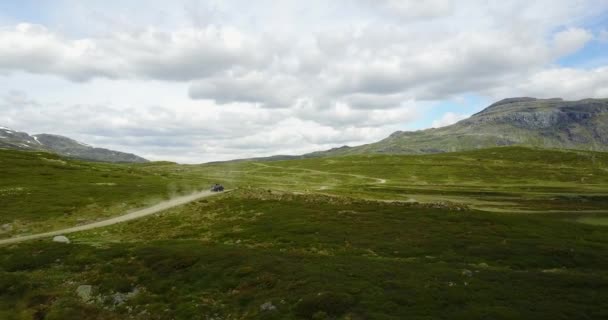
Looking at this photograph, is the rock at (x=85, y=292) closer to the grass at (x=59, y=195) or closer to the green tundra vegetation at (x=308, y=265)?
the green tundra vegetation at (x=308, y=265)

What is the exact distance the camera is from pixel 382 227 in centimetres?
5447

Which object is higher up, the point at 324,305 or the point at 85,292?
the point at 324,305

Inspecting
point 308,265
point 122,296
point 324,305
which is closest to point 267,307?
point 324,305

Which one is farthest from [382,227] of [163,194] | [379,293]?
[163,194]

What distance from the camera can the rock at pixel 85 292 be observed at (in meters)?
Result: 32.9

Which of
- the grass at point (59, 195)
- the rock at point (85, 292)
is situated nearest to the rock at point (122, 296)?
the rock at point (85, 292)

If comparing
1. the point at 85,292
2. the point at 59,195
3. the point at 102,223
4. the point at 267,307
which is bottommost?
the point at 85,292

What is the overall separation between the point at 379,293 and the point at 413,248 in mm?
16048

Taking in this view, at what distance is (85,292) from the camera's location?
34.0m

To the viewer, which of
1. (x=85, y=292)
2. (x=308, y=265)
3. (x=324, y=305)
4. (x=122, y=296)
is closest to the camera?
(x=324, y=305)

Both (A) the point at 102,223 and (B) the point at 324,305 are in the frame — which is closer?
(B) the point at 324,305

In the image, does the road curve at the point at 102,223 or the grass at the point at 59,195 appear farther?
the grass at the point at 59,195

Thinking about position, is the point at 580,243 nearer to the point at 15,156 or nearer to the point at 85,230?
the point at 85,230

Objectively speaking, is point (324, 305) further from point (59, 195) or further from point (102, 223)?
point (59, 195)
